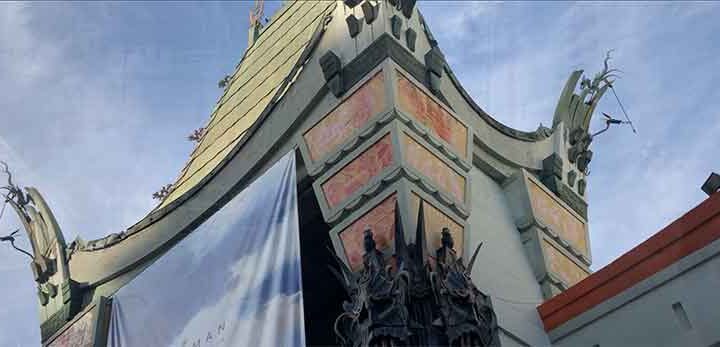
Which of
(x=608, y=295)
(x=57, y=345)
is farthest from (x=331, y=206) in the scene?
(x=57, y=345)

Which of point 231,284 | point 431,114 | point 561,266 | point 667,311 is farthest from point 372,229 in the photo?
point 561,266

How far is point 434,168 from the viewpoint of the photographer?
1024cm

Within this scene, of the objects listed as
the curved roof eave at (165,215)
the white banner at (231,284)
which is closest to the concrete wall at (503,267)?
the white banner at (231,284)

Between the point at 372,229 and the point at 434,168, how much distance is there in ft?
3.55

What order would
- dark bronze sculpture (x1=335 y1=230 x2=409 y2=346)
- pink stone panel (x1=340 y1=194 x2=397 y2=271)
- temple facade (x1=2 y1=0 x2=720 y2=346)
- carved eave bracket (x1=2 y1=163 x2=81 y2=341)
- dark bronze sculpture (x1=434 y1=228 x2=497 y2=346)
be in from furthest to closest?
carved eave bracket (x1=2 y1=163 x2=81 y2=341) < pink stone panel (x1=340 y1=194 x2=397 y2=271) < temple facade (x1=2 y1=0 x2=720 y2=346) < dark bronze sculpture (x1=434 y1=228 x2=497 y2=346) < dark bronze sculpture (x1=335 y1=230 x2=409 y2=346)

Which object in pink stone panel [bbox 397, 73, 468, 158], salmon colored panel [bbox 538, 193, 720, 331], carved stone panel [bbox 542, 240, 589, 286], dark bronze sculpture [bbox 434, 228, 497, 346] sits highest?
pink stone panel [bbox 397, 73, 468, 158]

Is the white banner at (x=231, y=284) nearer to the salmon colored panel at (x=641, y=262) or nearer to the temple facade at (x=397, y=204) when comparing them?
the temple facade at (x=397, y=204)

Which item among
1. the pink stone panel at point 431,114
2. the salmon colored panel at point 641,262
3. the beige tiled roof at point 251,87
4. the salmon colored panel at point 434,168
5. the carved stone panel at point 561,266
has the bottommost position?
the salmon colored panel at point 641,262

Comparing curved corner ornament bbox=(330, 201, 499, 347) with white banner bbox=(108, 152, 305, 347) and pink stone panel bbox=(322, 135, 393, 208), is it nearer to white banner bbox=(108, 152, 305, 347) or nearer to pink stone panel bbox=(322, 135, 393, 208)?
white banner bbox=(108, 152, 305, 347)

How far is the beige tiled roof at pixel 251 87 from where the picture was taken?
14992 mm

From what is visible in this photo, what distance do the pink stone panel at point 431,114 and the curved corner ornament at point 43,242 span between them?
6.30 metres

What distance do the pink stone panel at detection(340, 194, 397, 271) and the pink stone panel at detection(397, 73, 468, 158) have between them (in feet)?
3.89

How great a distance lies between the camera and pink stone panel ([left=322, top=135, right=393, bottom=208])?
9984 mm

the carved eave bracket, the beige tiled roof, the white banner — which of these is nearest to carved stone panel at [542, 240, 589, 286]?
the white banner
